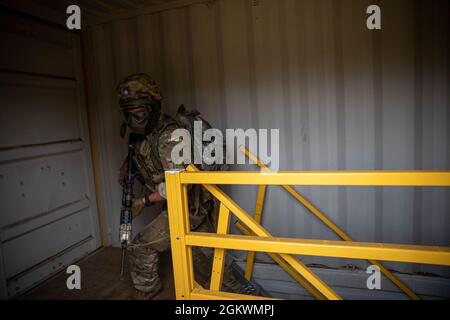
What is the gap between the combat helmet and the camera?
2803mm

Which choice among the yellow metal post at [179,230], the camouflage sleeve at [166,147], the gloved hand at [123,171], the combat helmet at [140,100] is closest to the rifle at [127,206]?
the gloved hand at [123,171]

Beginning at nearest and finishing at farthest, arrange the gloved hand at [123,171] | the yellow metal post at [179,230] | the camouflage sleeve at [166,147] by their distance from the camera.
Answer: the yellow metal post at [179,230] → the camouflage sleeve at [166,147] → the gloved hand at [123,171]

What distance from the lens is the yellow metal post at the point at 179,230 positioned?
63.9 inches

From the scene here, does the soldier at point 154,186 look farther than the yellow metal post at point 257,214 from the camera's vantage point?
No

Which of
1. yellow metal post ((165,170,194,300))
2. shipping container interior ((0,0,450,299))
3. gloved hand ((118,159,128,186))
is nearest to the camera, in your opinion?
yellow metal post ((165,170,194,300))

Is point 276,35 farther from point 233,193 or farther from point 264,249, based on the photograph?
point 264,249

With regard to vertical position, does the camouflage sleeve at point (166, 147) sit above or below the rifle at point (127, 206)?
above

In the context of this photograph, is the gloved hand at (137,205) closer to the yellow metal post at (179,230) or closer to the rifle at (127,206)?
the rifle at (127,206)

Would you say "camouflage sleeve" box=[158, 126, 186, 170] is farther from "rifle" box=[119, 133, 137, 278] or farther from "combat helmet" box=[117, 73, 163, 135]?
"rifle" box=[119, 133, 137, 278]

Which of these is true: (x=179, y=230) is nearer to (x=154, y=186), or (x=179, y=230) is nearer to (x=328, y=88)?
(x=154, y=186)

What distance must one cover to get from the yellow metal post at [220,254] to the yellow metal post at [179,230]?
140 mm

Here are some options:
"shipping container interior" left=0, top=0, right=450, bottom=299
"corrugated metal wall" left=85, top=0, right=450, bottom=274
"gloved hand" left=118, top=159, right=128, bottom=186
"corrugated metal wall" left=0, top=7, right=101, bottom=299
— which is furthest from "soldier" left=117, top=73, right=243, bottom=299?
"corrugated metal wall" left=0, top=7, right=101, bottom=299

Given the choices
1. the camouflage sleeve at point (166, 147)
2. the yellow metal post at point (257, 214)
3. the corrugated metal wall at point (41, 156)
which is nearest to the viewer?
the camouflage sleeve at point (166, 147)

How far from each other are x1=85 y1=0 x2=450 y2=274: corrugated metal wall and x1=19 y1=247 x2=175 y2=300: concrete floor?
1.16 metres
